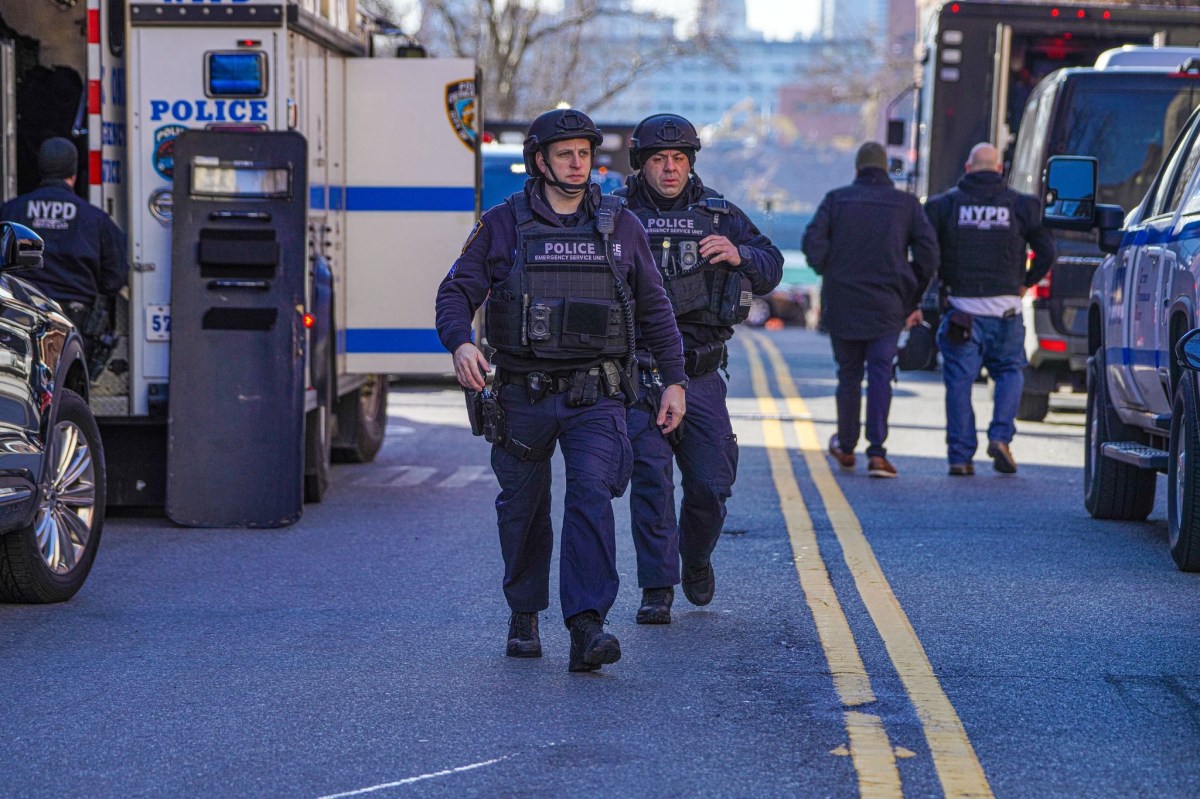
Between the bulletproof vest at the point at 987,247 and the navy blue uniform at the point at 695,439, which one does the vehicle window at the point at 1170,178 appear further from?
the navy blue uniform at the point at 695,439

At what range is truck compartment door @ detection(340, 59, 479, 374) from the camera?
11180mm

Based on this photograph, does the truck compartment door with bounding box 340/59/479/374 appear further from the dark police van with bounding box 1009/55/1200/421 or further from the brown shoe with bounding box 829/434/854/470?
the dark police van with bounding box 1009/55/1200/421

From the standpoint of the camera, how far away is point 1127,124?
49.3 ft

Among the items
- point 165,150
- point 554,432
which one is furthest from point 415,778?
point 165,150

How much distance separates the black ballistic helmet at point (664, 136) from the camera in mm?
7023

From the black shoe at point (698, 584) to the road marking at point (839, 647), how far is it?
413mm

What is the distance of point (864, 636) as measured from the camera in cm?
686

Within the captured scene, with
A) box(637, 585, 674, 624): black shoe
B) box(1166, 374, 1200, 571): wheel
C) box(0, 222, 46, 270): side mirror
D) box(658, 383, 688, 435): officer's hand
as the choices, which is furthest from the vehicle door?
box(0, 222, 46, 270): side mirror

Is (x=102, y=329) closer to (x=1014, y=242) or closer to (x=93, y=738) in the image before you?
(x=93, y=738)

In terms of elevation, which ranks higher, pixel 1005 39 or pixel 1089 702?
pixel 1005 39

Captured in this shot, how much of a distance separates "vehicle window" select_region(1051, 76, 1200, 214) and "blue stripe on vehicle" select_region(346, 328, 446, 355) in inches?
241

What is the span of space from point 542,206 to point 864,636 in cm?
196

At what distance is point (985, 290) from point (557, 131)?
635cm

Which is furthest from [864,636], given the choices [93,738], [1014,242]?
[1014,242]
